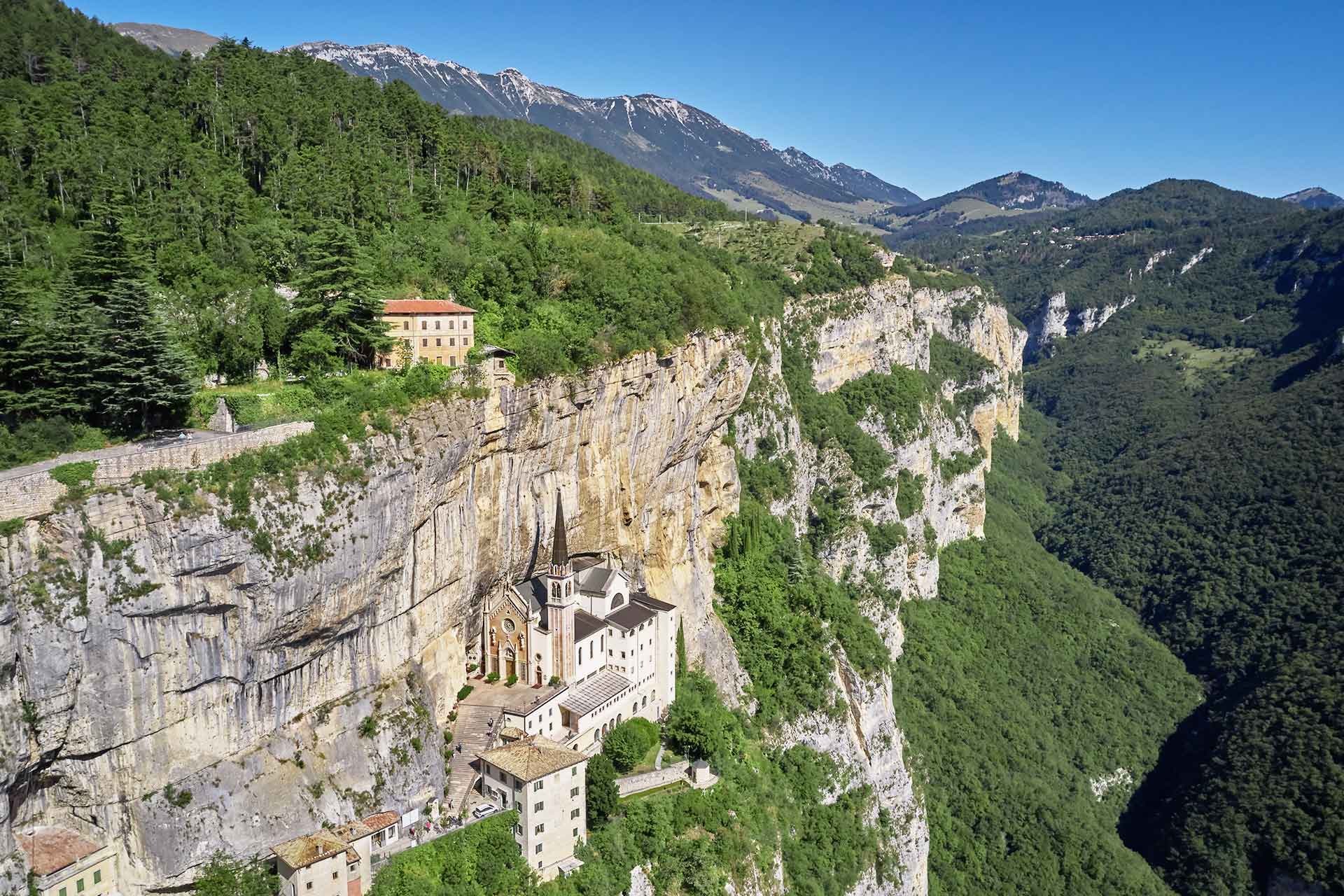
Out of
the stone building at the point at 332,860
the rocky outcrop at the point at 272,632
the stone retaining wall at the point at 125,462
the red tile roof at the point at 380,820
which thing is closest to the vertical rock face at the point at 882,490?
the rocky outcrop at the point at 272,632

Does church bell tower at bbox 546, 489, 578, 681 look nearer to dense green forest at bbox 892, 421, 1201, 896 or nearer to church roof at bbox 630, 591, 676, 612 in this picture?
church roof at bbox 630, 591, 676, 612

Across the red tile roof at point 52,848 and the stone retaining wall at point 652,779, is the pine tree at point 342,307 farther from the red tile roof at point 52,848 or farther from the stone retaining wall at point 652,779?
the stone retaining wall at point 652,779

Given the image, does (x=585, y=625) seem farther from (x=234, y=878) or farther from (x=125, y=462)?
(x=125, y=462)

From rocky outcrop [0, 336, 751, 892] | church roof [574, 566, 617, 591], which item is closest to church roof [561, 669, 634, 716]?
church roof [574, 566, 617, 591]

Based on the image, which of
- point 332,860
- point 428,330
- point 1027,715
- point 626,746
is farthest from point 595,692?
point 1027,715

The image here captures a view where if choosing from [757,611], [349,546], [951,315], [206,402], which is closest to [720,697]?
[757,611]
